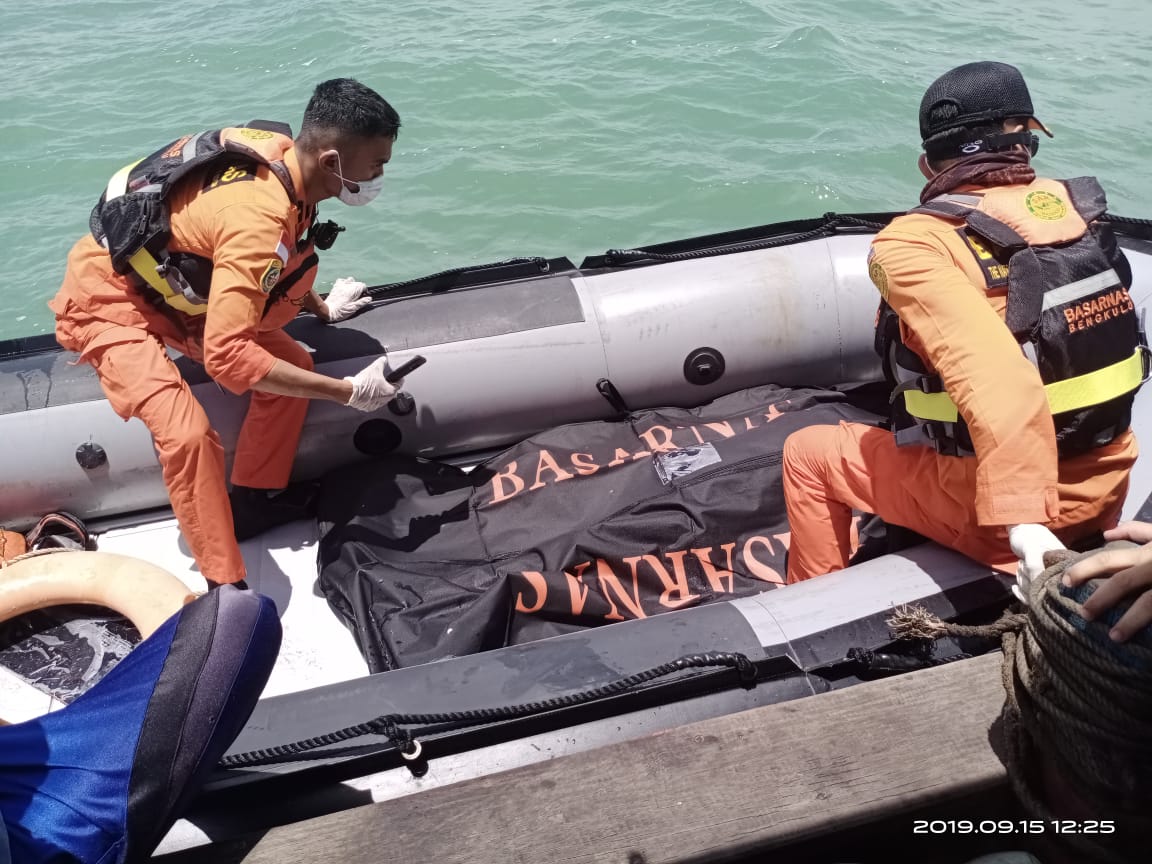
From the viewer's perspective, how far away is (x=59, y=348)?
269 centimetres

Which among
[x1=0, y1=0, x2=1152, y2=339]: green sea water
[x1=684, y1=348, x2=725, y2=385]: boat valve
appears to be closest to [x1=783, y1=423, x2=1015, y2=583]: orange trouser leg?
[x1=684, y1=348, x2=725, y2=385]: boat valve

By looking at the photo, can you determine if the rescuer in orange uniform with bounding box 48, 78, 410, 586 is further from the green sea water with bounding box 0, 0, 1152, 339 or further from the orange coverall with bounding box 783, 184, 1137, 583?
the green sea water with bounding box 0, 0, 1152, 339

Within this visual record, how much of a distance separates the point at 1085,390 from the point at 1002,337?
263 mm

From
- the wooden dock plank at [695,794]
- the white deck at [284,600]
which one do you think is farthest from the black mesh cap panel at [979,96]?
the white deck at [284,600]

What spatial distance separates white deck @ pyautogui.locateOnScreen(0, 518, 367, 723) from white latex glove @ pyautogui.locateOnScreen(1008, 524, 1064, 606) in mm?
1510

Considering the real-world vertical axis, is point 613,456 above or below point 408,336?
below

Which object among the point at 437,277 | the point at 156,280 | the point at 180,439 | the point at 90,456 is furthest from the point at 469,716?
the point at 437,277

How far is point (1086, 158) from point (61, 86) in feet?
24.1

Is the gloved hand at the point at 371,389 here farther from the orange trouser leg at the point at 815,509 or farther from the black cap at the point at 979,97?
the black cap at the point at 979,97

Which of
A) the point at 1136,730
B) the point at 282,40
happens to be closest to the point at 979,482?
the point at 1136,730

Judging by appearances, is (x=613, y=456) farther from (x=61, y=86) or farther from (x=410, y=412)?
(x=61, y=86)

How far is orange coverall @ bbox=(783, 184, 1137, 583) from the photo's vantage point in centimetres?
153

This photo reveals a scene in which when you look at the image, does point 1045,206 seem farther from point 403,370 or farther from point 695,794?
point 403,370

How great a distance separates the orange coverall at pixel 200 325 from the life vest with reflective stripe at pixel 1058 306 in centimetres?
146
